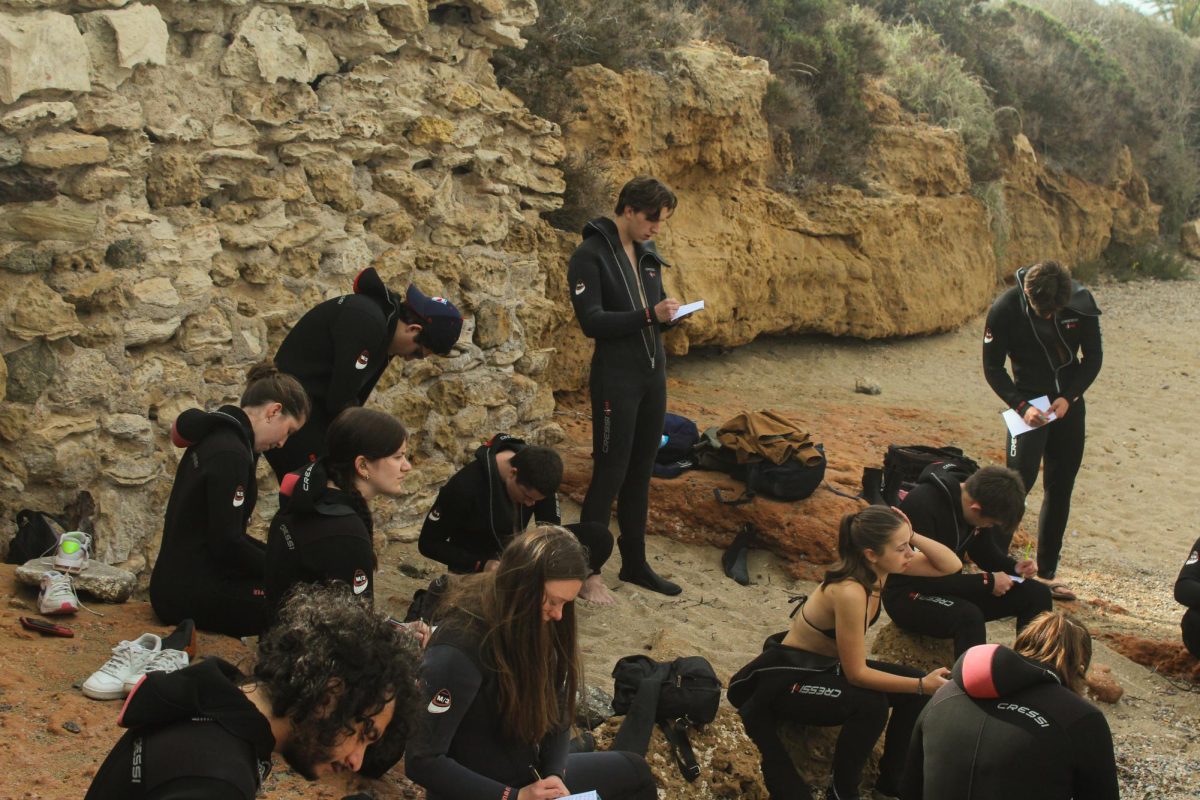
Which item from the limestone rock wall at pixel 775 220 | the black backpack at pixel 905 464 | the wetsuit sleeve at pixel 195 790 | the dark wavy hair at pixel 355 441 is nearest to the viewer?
the wetsuit sleeve at pixel 195 790

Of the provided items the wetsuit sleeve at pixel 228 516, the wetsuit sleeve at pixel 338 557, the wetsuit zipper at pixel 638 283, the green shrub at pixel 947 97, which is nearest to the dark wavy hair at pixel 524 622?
the wetsuit sleeve at pixel 338 557

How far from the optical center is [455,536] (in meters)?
4.99

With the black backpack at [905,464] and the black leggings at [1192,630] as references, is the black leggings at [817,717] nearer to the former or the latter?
the black leggings at [1192,630]

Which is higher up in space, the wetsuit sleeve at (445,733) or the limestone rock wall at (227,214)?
the limestone rock wall at (227,214)

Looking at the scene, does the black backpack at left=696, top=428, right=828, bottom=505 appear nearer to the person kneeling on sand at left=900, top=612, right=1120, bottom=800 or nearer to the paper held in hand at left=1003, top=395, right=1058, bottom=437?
the paper held in hand at left=1003, top=395, right=1058, bottom=437

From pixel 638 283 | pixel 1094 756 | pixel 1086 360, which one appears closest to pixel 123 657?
pixel 1094 756

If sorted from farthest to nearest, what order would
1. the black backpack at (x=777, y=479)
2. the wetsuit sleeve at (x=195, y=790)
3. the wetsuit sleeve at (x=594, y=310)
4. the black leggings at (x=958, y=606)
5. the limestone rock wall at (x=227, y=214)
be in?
the black backpack at (x=777, y=479) → the wetsuit sleeve at (x=594, y=310) → the black leggings at (x=958, y=606) → the limestone rock wall at (x=227, y=214) → the wetsuit sleeve at (x=195, y=790)

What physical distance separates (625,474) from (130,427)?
2372mm

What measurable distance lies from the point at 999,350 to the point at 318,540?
4477 millimetres

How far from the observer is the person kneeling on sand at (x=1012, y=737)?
10.5 ft

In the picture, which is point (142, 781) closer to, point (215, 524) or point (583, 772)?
point (583, 772)

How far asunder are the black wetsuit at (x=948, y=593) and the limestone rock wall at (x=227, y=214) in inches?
110

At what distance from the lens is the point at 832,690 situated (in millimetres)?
A: 4316

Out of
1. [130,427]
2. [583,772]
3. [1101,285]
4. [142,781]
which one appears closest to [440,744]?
[583,772]
